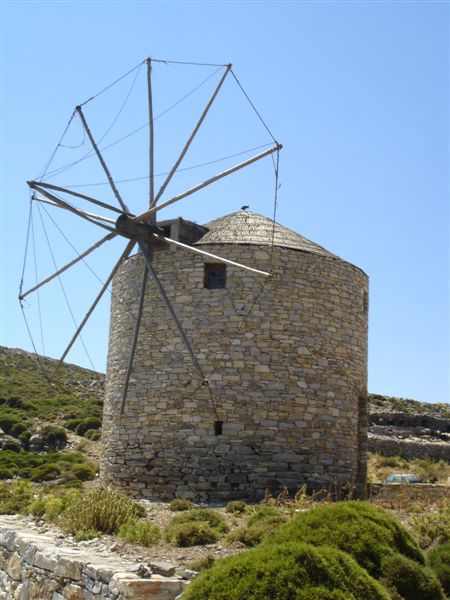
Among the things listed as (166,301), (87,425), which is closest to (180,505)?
(166,301)

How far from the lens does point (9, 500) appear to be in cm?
1186

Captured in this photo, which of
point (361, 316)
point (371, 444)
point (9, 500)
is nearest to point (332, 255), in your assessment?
point (361, 316)

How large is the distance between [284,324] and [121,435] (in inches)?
144

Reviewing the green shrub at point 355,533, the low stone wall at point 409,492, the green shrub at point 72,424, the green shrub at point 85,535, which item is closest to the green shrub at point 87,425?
the green shrub at point 72,424

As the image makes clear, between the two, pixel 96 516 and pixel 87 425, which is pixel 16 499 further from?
pixel 87 425

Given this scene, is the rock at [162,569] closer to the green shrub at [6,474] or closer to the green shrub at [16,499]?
the green shrub at [16,499]

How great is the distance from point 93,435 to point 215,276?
571 inches

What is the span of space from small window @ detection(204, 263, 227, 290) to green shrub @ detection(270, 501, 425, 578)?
6308 millimetres

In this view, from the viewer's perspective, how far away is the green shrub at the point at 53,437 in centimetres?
2495

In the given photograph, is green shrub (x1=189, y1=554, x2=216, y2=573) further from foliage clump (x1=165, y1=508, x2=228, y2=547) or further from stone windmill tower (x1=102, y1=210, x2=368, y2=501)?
stone windmill tower (x1=102, y1=210, x2=368, y2=501)

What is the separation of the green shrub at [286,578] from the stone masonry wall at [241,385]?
645cm

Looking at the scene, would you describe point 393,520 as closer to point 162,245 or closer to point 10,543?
point 10,543

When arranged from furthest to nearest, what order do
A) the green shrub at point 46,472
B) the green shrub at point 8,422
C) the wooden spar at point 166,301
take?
the green shrub at point 8,422 → the green shrub at point 46,472 → the wooden spar at point 166,301

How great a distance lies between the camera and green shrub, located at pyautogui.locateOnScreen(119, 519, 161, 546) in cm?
814
